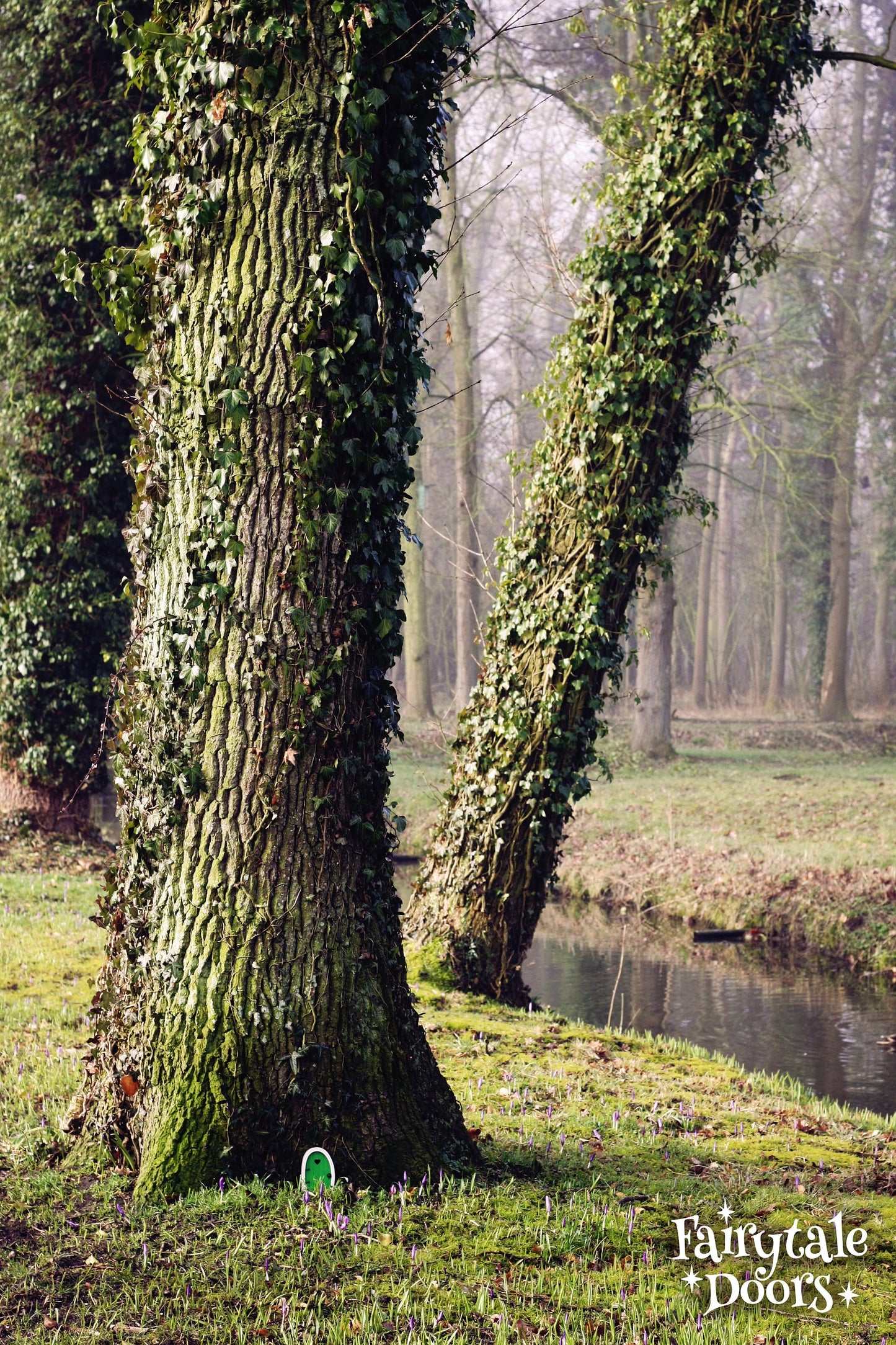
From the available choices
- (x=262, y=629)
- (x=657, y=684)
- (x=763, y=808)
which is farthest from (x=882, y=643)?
(x=262, y=629)

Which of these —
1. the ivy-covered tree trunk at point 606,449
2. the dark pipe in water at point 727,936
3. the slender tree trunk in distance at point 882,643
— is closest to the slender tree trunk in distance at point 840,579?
the slender tree trunk in distance at point 882,643

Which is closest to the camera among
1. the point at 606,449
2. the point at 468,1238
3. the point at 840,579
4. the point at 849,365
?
the point at 468,1238

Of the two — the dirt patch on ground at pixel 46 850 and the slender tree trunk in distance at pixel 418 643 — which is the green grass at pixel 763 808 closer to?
the slender tree trunk in distance at pixel 418 643

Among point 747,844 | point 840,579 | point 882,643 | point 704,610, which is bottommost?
point 747,844

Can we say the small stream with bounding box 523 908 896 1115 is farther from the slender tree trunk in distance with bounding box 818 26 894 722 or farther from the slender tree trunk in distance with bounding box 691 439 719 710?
the slender tree trunk in distance with bounding box 691 439 719 710

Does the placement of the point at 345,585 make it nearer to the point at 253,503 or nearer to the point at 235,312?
the point at 253,503

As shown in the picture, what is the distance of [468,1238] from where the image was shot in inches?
142

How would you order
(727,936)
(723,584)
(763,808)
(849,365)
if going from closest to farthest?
(727,936), (763,808), (849,365), (723,584)

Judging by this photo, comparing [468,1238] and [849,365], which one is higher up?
[849,365]

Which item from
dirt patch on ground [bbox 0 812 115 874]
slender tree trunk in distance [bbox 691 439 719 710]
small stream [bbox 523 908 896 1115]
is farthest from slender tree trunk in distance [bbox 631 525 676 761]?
dirt patch on ground [bbox 0 812 115 874]

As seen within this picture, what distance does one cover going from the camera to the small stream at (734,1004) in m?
8.17

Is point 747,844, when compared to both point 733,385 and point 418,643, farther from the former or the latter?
point 733,385

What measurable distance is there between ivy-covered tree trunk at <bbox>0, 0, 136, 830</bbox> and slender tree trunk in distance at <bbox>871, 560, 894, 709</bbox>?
24.0 metres

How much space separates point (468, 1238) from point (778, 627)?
102 feet
